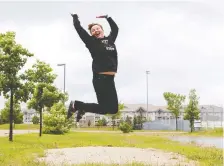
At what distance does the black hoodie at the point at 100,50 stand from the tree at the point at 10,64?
2093 centimetres

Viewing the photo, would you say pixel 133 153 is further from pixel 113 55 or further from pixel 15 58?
pixel 113 55

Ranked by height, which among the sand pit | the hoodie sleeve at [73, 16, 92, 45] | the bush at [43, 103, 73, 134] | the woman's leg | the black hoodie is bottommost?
the sand pit

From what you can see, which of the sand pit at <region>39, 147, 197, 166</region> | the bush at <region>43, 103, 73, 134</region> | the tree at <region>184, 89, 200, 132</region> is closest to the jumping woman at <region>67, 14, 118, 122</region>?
the sand pit at <region>39, 147, 197, 166</region>

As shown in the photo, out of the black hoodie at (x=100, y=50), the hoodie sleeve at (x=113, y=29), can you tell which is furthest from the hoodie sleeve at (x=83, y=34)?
the hoodie sleeve at (x=113, y=29)

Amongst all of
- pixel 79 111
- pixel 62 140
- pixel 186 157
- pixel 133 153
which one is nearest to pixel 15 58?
pixel 62 140

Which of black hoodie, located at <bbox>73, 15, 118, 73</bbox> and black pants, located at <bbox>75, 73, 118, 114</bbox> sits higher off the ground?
black hoodie, located at <bbox>73, 15, 118, 73</bbox>

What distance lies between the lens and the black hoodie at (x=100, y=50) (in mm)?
5930

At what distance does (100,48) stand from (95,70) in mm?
310

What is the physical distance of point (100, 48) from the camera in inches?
234

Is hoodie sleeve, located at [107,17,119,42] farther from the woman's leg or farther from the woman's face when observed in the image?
the woman's leg

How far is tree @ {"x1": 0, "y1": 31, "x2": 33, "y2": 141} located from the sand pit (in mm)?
7659

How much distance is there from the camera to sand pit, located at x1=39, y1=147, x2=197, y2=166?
1733cm

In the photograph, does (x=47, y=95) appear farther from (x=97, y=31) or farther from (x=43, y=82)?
(x=97, y=31)

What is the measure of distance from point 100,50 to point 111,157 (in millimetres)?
12964
